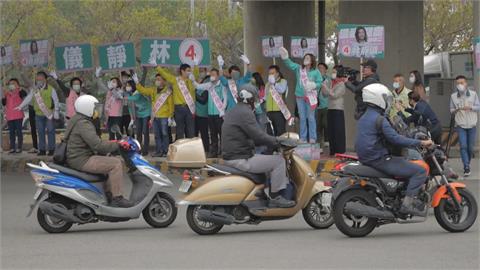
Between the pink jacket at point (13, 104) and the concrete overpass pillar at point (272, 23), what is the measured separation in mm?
9725

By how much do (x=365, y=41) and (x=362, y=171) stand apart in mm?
9658

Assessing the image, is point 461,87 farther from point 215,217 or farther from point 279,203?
point 215,217

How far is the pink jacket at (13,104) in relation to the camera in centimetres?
2477

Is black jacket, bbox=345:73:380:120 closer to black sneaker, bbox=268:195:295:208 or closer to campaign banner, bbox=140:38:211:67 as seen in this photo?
black sneaker, bbox=268:195:295:208

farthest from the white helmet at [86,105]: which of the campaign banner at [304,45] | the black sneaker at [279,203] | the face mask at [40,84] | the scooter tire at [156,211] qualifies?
the campaign banner at [304,45]

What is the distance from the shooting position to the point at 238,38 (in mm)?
60000

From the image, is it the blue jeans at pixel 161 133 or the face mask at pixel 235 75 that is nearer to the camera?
the face mask at pixel 235 75

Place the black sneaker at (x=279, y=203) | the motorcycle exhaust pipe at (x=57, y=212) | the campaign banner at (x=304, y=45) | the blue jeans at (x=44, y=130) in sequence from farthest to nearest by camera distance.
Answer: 1. the campaign banner at (x=304, y=45)
2. the blue jeans at (x=44, y=130)
3. the motorcycle exhaust pipe at (x=57, y=212)
4. the black sneaker at (x=279, y=203)

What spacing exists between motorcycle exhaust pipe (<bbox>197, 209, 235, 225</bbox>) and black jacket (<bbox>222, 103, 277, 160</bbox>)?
72 cm

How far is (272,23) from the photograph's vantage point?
108ft

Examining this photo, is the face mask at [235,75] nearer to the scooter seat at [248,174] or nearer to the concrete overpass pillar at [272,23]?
the scooter seat at [248,174]

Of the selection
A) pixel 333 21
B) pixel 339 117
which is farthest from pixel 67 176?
pixel 333 21

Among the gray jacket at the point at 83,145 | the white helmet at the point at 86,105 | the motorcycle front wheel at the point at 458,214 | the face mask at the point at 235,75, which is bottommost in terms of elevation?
the motorcycle front wheel at the point at 458,214

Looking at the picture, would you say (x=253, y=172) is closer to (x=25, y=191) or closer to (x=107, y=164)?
(x=107, y=164)
